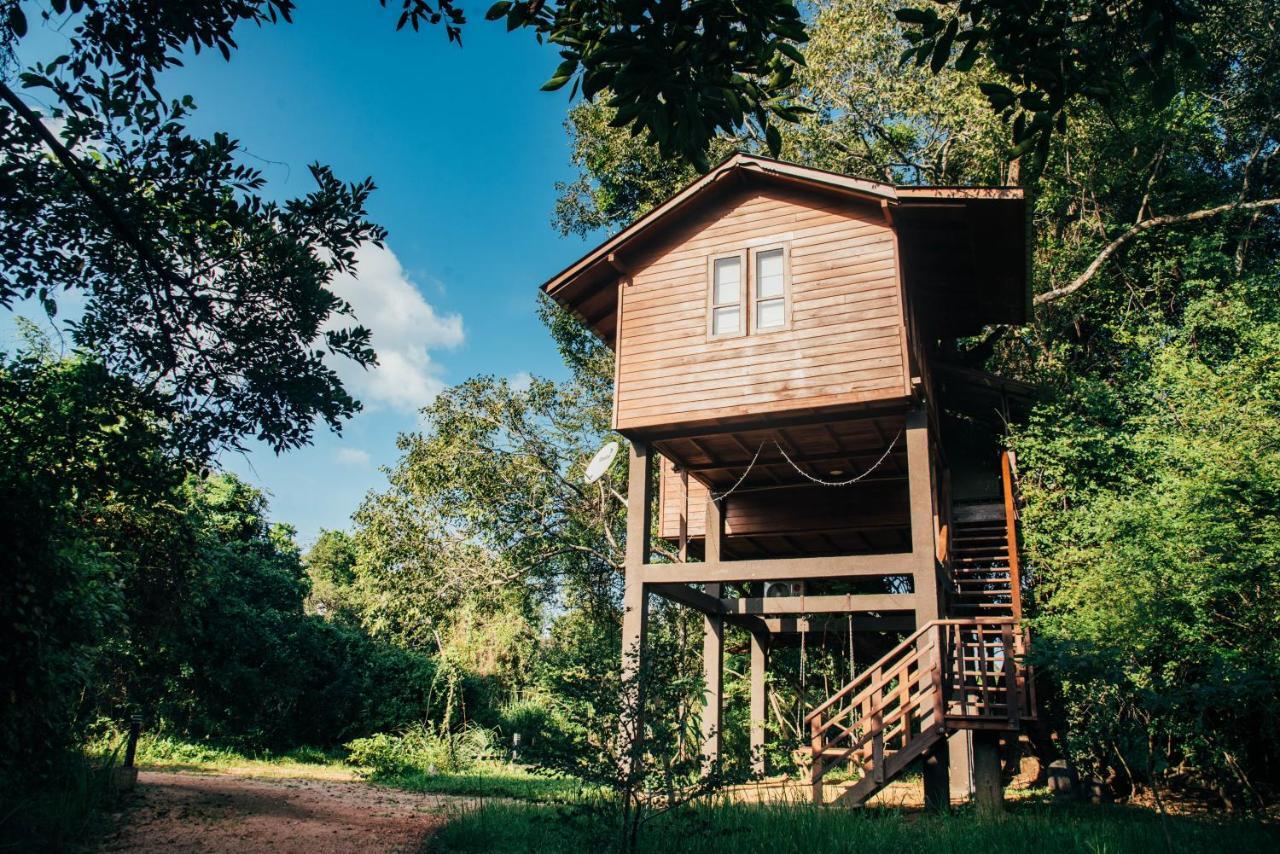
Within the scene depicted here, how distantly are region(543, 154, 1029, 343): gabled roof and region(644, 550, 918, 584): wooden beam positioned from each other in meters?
4.79

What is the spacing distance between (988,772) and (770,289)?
6.86 m

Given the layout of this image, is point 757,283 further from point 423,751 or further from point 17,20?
point 423,751

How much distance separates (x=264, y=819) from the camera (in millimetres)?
8875

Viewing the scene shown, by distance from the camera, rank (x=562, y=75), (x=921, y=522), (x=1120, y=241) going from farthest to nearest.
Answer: (x=1120, y=241) → (x=921, y=522) → (x=562, y=75)

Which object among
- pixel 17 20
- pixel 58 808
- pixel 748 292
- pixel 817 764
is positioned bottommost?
pixel 58 808

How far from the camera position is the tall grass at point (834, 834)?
621 cm

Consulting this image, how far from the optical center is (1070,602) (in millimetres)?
11875

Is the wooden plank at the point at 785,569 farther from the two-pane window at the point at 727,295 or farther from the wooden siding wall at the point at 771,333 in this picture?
the two-pane window at the point at 727,295

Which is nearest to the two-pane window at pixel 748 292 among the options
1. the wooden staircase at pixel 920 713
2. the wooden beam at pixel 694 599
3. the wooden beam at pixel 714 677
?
the wooden beam at pixel 694 599

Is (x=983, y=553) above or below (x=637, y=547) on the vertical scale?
above

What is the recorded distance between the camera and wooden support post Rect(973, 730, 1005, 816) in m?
9.30

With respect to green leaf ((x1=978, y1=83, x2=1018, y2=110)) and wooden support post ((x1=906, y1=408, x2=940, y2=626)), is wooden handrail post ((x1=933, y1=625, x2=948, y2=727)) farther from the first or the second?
green leaf ((x1=978, y1=83, x2=1018, y2=110))

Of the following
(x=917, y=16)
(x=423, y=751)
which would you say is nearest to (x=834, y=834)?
(x=917, y=16)

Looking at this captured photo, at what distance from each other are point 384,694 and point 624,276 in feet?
44.5
